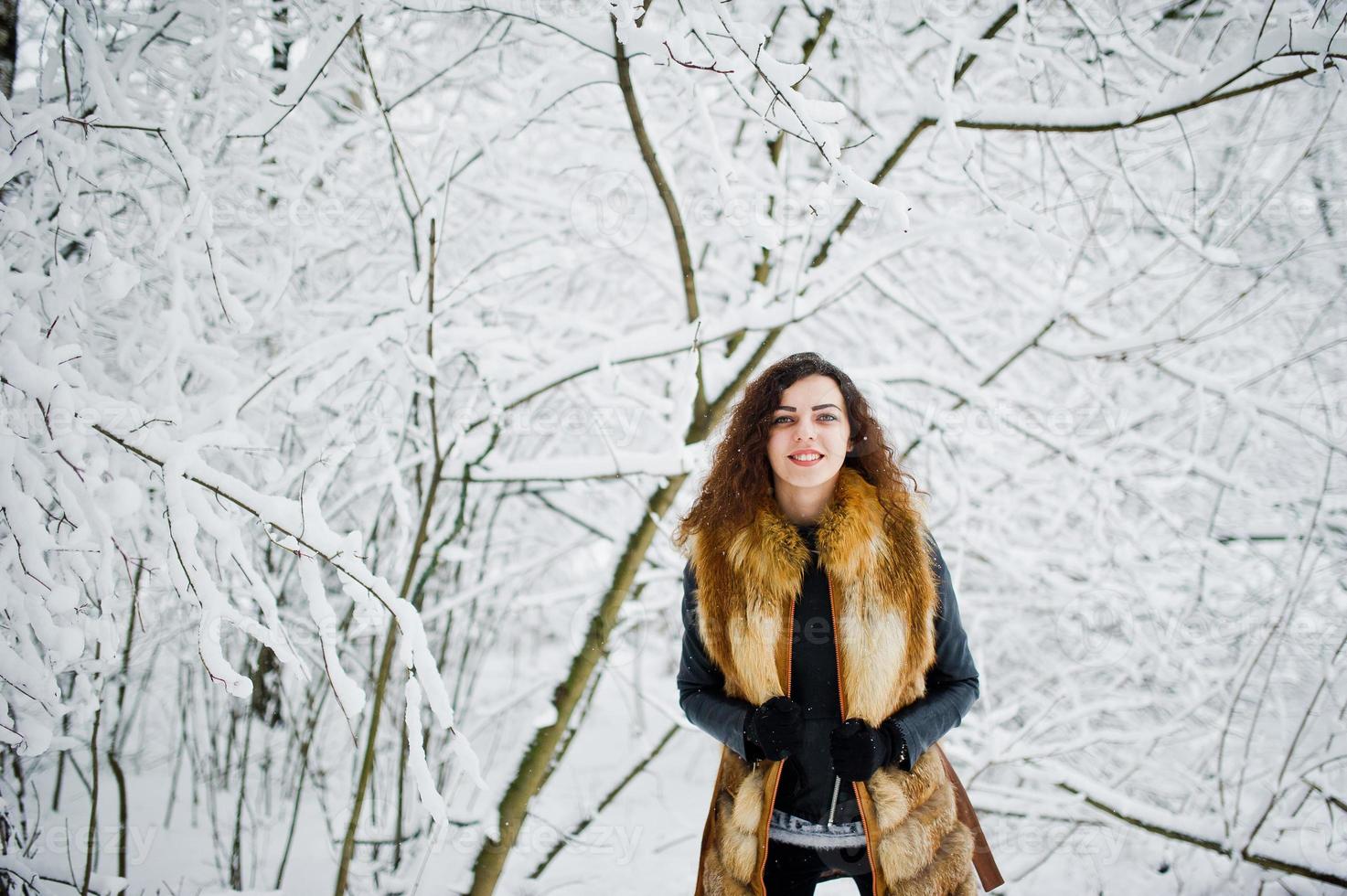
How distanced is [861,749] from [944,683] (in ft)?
1.20

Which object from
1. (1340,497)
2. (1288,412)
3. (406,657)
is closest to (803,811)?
(406,657)

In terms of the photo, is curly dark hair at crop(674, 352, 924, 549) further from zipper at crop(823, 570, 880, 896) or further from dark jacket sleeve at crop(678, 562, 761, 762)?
zipper at crop(823, 570, 880, 896)

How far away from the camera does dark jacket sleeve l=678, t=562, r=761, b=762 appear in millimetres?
1511

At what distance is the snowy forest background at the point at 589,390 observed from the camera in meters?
1.51

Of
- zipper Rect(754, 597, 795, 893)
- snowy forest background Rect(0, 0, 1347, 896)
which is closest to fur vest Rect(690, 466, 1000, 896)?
zipper Rect(754, 597, 795, 893)

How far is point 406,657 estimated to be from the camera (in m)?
1.26

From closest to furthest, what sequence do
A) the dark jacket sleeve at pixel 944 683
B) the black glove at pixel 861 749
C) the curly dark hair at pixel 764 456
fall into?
1. the black glove at pixel 861 749
2. the dark jacket sleeve at pixel 944 683
3. the curly dark hair at pixel 764 456

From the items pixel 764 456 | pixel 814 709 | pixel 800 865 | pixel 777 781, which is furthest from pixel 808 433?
pixel 800 865

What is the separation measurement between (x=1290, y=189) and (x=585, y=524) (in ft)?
14.7

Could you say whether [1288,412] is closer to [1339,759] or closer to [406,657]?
[1339,759]

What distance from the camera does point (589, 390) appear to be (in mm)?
2750

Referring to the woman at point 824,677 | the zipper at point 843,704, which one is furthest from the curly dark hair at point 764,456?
the zipper at point 843,704

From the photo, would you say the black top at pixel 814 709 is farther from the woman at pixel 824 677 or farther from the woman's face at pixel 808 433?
the woman's face at pixel 808 433

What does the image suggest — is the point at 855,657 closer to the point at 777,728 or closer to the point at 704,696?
the point at 777,728
